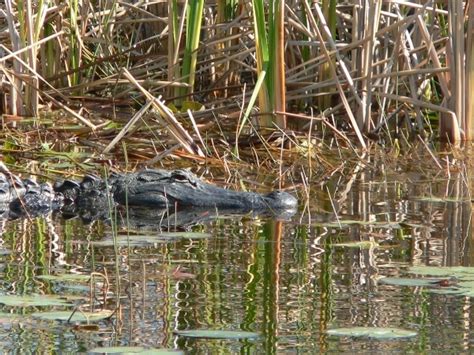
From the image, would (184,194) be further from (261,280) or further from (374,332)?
(374,332)

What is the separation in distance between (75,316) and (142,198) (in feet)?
9.79

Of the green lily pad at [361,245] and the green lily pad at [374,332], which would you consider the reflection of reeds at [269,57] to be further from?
the green lily pad at [374,332]

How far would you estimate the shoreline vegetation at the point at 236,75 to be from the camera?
23.7ft

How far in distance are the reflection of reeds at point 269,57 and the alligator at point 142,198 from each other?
47.5 inches

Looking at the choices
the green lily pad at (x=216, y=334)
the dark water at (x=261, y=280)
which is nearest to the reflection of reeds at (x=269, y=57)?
the dark water at (x=261, y=280)

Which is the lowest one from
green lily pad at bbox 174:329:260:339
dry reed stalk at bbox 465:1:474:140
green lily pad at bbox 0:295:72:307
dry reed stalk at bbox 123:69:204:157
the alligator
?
green lily pad at bbox 174:329:260:339

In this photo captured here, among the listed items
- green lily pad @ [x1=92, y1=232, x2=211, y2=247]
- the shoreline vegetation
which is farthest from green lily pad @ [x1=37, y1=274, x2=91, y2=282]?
the shoreline vegetation

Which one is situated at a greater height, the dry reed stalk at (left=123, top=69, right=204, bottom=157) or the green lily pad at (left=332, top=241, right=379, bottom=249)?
the dry reed stalk at (left=123, top=69, right=204, bottom=157)

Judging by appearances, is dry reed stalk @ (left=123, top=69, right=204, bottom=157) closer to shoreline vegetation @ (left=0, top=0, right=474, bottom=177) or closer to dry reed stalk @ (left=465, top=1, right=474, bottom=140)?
shoreline vegetation @ (left=0, top=0, right=474, bottom=177)

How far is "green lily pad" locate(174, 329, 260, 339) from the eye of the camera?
9.84 ft

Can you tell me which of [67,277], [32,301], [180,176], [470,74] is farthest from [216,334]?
[470,74]

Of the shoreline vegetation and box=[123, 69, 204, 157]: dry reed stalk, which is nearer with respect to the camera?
box=[123, 69, 204, 157]: dry reed stalk

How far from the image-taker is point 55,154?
6711mm

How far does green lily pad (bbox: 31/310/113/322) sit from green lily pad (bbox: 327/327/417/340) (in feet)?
2.01
